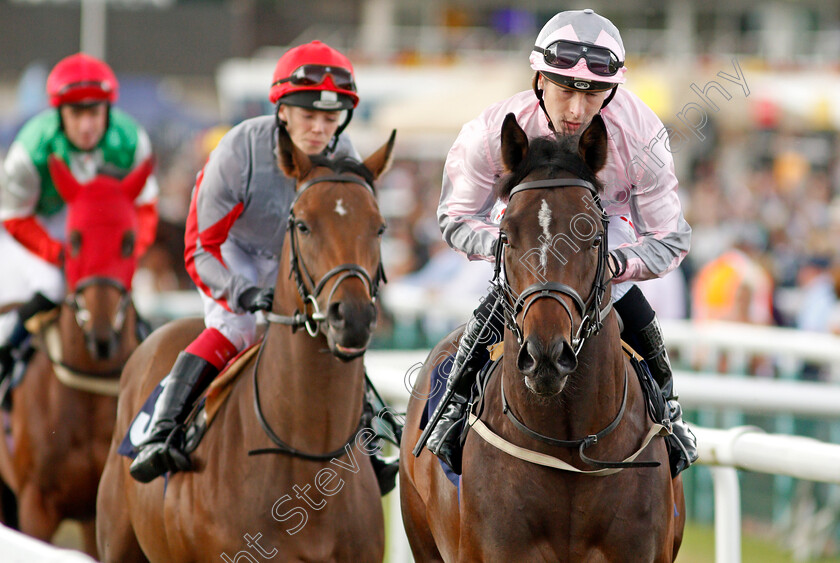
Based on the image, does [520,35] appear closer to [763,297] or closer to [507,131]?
[763,297]

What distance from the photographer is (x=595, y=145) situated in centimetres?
312

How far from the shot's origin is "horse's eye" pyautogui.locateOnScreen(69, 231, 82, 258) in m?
5.25

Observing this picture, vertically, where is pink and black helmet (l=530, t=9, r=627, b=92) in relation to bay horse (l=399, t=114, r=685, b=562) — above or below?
above

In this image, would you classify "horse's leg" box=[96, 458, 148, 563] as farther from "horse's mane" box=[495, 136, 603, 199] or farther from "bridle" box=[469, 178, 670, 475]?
"horse's mane" box=[495, 136, 603, 199]

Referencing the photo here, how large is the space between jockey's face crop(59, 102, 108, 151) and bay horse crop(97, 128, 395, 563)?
2179 mm

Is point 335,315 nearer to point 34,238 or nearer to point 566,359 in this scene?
point 566,359

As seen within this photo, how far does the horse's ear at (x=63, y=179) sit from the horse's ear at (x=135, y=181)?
22cm

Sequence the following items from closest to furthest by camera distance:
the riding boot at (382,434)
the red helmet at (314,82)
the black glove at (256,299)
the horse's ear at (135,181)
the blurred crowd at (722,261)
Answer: the black glove at (256,299) < the red helmet at (314,82) < the riding boot at (382,434) < the horse's ear at (135,181) < the blurred crowd at (722,261)

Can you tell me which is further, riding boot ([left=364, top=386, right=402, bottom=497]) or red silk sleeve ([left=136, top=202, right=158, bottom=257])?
red silk sleeve ([left=136, top=202, right=158, bottom=257])

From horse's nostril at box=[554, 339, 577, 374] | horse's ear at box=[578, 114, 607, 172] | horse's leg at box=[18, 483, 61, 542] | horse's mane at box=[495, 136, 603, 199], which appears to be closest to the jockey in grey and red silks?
horse's mane at box=[495, 136, 603, 199]

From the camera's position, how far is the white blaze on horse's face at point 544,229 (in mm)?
2871

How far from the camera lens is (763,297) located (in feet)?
29.3

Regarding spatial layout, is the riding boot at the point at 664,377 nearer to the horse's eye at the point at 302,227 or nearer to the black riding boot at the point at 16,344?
the horse's eye at the point at 302,227

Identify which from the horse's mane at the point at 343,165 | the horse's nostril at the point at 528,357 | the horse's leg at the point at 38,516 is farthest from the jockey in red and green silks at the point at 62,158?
the horse's nostril at the point at 528,357
